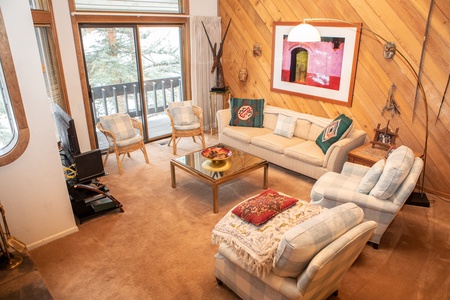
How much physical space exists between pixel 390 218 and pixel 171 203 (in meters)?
2.41

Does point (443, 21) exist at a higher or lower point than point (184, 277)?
higher

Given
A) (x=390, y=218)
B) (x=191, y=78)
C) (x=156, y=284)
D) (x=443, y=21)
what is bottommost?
(x=156, y=284)

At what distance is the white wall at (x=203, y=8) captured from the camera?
5.99m

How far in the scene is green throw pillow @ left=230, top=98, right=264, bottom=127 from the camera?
549cm

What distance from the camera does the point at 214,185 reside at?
3740 mm

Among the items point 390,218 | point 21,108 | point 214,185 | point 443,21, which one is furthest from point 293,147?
point 21,108

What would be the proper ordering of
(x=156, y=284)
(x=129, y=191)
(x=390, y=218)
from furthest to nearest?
(x=129, y=191) → (x=390, y=218) → (x=156, y=284)

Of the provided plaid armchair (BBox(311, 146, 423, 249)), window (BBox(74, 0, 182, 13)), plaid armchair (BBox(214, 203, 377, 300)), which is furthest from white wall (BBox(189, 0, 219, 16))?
plaid armchair (BBox(214, 203, 377, 300))

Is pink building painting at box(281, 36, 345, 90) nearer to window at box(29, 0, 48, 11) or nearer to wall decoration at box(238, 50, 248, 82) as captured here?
wall decoration at box(238, 50, 248, 82)

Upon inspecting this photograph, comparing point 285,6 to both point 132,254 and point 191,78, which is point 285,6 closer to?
point 191,78

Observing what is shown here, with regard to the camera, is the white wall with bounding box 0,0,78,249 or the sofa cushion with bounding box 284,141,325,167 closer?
the white wall with bounding box 0,0,78,249

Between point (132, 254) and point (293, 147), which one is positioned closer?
point (132, 254)

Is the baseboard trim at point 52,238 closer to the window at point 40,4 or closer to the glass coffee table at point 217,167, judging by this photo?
the glass coffee table at point 217,167

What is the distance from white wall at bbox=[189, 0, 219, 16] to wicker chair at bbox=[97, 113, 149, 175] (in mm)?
2432
